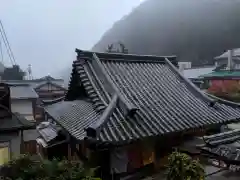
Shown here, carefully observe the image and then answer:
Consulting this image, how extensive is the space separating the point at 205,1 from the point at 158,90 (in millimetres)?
94177

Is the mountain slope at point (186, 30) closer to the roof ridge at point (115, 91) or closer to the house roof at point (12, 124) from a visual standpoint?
the house roof at point (12, 124)

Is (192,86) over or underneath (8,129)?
over

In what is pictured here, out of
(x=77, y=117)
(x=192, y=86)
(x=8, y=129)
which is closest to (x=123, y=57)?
(x=192, y=86)

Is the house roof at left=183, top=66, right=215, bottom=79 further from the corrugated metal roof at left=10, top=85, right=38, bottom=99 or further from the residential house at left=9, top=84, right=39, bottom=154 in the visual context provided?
the residential house at left=9, top=84, right=39, bottom=154

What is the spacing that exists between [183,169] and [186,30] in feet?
274

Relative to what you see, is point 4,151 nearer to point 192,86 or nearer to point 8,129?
point 8,129

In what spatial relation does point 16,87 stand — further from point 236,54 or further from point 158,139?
point 236,54

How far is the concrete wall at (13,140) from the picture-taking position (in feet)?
58.3

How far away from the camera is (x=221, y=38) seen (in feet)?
264

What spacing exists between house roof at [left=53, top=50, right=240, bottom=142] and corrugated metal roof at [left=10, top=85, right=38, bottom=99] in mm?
23390

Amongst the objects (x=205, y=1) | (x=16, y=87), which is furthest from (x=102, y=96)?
(x=205, y=1)

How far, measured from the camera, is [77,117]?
10.4 m

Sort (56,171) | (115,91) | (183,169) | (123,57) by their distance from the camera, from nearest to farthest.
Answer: (183,169), (56,171), (115,91), (123,57)

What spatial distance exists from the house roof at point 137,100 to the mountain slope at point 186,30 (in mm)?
68812
